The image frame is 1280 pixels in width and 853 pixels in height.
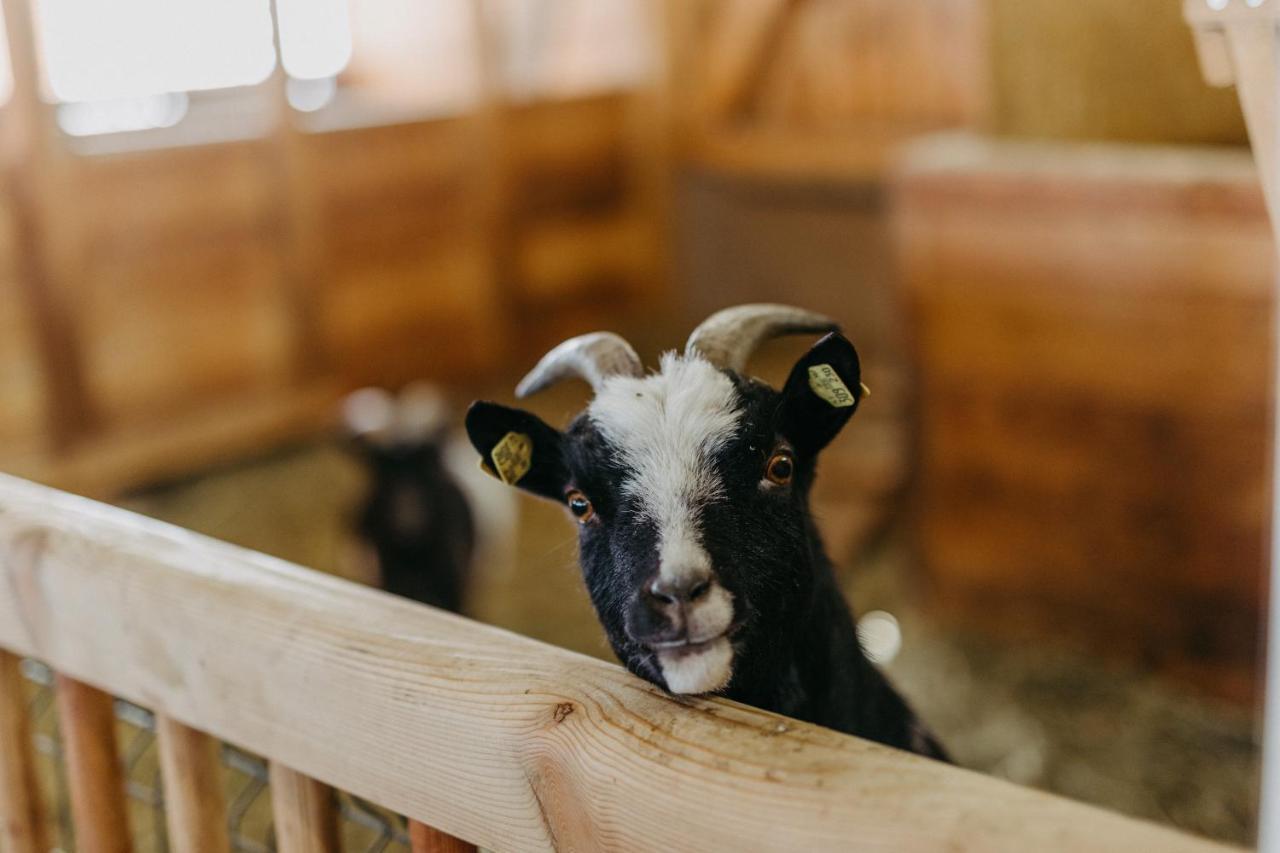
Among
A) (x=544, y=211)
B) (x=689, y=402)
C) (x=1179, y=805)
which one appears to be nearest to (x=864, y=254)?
(x=544, y=211)

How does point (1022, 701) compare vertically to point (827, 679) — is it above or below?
below

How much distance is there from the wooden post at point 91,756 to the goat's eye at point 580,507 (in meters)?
0.59

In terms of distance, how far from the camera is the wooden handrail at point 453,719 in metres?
0.90

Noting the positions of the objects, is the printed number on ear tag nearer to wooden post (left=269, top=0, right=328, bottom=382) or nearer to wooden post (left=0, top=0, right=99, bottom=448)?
wooden post (left=0, top=0, right=99, bottom=448)

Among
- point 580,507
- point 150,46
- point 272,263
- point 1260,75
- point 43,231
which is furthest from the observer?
point 272,263

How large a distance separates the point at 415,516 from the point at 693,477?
3.03m

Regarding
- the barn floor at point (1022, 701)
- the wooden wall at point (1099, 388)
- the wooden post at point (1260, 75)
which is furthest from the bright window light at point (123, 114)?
the wooden post at point (1260, 75)

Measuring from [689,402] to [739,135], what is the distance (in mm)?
6490

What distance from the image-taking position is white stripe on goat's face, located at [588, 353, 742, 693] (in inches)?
47.6

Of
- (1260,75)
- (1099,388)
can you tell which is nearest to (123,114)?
(1099,388)

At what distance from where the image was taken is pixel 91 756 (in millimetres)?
1469

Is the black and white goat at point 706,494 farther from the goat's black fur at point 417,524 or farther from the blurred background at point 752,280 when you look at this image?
the goat's black fur at point 417,524

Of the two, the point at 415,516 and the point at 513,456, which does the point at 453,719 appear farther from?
the point at 415,516

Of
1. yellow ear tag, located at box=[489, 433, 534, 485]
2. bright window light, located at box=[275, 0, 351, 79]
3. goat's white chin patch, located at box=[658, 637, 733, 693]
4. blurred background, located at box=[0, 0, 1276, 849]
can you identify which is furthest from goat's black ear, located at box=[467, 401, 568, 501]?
bright window light, located at box=[275, 0, 351, 79]
